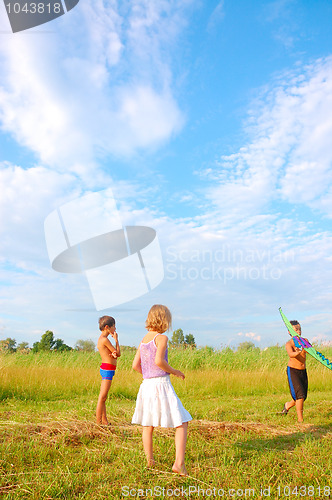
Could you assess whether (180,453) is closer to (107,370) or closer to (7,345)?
(107,370)

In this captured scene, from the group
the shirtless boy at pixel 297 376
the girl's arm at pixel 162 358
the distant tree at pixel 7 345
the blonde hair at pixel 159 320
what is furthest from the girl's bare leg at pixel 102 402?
the distant tree at pixel 7 345

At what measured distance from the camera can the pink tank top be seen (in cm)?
471

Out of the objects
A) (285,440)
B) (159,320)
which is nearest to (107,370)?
(159,320)

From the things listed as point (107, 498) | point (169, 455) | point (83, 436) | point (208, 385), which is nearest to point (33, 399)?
point (208, 385)

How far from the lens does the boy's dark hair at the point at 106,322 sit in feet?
23.1

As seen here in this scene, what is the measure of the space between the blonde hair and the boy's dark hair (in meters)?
2.31

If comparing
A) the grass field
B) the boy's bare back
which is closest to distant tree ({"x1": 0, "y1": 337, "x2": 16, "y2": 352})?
the grass field

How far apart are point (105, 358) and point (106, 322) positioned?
62 cm

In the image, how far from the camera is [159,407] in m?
4.59

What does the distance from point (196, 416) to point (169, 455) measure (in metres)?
2.81

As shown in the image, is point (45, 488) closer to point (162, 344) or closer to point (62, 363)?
point (162, 344)

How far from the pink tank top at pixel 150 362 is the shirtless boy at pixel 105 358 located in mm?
1988

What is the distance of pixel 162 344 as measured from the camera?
4645 mm

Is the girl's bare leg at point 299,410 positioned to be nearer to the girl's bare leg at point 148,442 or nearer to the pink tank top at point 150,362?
the girl's bare leg at point 148,442
